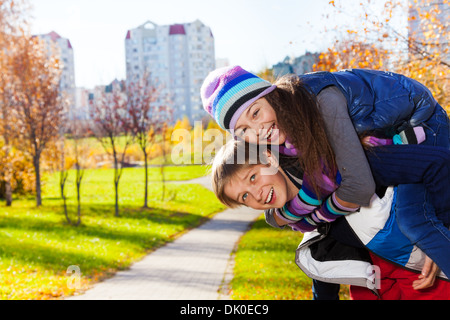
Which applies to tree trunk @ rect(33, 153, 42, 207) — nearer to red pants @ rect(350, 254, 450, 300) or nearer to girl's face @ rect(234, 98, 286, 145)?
girl's face @ rect(234, 98, 286, 145)

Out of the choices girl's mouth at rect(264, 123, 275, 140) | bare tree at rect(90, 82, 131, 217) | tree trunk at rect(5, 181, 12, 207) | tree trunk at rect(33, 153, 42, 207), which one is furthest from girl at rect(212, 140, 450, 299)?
tree trunk at rect(5, 181, 12, 207)

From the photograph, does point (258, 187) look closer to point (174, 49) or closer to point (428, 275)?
point (428, 275)

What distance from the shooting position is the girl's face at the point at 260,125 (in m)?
1.95

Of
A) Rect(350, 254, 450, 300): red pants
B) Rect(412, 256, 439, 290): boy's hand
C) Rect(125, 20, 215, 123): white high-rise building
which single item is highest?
Rect(125, 20, 215, 123): white high-rise building

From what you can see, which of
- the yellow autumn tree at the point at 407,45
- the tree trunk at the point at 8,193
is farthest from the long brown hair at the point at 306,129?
the tree trunk at the point at 8,193

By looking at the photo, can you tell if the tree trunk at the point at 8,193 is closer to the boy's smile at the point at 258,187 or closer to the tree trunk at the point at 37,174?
the tree trunk at the point at 37,174

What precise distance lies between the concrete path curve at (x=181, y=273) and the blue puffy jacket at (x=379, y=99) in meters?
5.18

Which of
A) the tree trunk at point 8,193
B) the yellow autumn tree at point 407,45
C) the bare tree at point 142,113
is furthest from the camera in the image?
the bare tree at point 142,113

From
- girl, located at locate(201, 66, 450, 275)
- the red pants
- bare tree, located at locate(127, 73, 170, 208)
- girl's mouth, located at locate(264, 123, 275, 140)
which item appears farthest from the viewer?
bare tree, located at locate(127, 73, 170, 208)

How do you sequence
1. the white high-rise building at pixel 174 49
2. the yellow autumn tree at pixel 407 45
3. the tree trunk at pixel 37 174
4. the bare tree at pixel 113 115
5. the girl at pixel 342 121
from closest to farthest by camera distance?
the girl at pixel 342 121 → the yellow autumn tree at pixel 407 45 → the tree trunk at pixel 37 174 → the bare tree at pixel 113 115 → the white high-rise building at pixel 174 49

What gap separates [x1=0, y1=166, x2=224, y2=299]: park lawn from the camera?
7883mm

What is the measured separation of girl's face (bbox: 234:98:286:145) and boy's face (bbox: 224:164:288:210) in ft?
0.44

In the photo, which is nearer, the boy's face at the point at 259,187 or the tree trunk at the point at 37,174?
the boy's face at the point at 259,187
